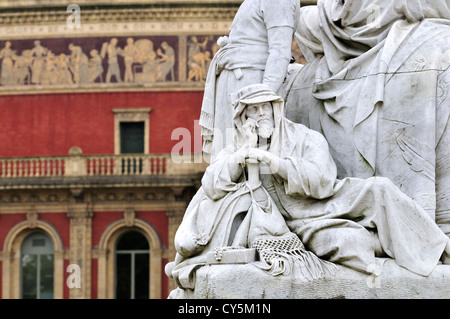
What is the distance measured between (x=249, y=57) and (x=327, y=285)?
1.44 metres

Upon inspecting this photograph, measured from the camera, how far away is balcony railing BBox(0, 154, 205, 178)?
30312mm

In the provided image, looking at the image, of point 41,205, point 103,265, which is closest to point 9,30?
point 41,205

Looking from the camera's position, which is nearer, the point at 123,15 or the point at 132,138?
the point at 123,15

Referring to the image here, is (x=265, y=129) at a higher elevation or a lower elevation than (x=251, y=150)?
higher

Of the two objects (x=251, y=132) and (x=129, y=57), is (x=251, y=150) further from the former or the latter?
(x=129, y=57)

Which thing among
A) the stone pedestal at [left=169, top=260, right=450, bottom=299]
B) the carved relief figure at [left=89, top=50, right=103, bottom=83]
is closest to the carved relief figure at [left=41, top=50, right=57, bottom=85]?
the carved relief figure at [left=89, top=50, right=103, bottom=83]

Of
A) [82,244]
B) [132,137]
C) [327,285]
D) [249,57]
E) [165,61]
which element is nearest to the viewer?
[327,285]

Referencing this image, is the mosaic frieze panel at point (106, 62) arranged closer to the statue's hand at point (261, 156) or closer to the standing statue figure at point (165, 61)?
the standing statue figure at point (165, 61)

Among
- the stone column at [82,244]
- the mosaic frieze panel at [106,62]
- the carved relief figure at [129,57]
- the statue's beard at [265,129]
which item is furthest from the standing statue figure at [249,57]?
the carved relief figure at [129,57]

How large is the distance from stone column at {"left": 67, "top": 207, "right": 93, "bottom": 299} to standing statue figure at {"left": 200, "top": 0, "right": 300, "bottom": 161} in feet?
77.6

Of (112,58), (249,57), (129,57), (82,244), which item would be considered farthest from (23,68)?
(249,57)

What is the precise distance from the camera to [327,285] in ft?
15.8

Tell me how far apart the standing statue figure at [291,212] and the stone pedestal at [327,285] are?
40mm
